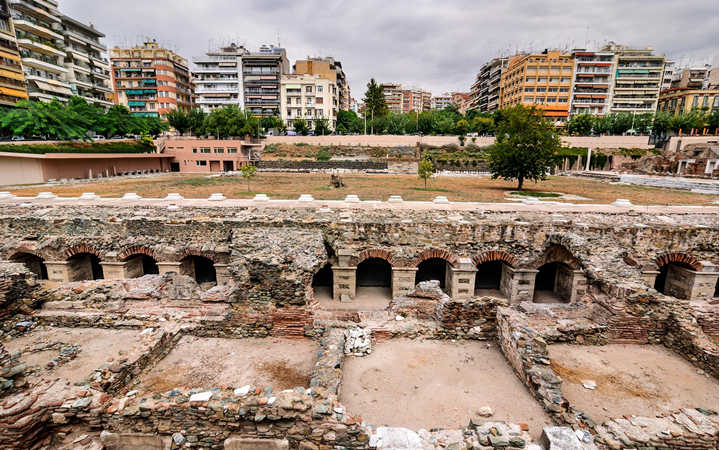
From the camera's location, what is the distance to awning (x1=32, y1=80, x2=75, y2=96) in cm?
5016

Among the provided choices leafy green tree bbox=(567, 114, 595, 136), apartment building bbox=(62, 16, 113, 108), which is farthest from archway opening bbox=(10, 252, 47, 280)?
leafy green tree bbox=(567, 114, 595, 136)

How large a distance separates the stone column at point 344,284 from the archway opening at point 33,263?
1153 centimetres

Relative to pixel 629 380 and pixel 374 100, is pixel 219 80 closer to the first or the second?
pixel 374 100

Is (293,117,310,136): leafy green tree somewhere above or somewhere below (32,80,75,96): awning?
below

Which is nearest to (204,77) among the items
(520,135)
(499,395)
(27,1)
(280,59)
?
(280,59)

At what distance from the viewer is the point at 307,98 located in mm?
83438

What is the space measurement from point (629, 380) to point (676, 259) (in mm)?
9507

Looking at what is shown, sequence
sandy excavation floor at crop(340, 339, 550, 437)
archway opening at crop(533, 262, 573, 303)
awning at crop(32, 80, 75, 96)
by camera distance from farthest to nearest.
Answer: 1. awning at crop(32, 80, 75, 96)
2. archway opening at crop(533, 262, 573, 303)
3. sandy excavation floor at crop(340, 339, 550, 437)

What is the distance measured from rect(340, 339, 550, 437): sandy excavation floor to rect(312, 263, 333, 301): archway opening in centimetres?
619

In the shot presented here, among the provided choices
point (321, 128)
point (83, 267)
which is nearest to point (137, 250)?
point (83, 267)

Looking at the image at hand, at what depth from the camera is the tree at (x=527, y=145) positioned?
2677cm

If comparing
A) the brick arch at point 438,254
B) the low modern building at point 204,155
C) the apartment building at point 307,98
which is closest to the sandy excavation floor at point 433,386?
the brick arch at point 438,254

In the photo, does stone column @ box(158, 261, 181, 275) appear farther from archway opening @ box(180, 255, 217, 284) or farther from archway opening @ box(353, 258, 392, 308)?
archway opening @ box(353, 258, 392, 308)

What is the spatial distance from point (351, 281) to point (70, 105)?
53.7 metres
